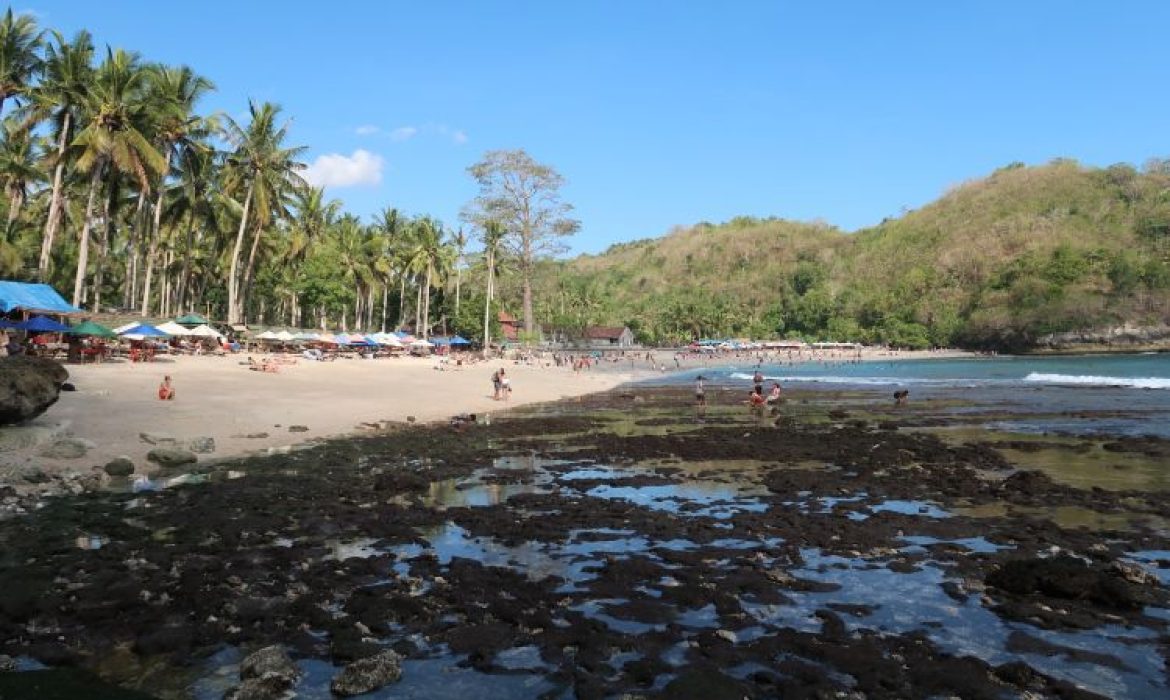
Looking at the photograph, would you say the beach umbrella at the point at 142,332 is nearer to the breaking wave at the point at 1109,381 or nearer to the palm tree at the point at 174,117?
the palm tree at the point at 174,117

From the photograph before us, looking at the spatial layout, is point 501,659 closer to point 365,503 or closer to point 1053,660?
point 1053,660

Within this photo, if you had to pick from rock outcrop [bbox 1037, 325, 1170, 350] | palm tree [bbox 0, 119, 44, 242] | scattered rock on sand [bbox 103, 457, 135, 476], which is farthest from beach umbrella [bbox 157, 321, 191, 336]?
rock outcrop [bbox 1037, 325, 1170, 350]

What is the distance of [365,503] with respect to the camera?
540 inches

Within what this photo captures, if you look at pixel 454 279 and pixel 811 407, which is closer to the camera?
pixel 811 407

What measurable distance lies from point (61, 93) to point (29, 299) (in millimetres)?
15338

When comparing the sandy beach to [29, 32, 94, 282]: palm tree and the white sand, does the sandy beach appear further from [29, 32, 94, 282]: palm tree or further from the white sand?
[29, 32, 94, 282]: palm tree

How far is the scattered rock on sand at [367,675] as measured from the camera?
20.2 ft

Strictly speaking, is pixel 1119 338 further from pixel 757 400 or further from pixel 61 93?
pixel 61 93

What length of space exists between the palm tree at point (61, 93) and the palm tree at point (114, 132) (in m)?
0.88

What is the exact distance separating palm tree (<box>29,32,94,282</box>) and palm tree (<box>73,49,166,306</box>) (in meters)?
0.88

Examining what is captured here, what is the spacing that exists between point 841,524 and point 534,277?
280 feet

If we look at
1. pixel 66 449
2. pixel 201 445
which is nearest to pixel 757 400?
pixel 201 445

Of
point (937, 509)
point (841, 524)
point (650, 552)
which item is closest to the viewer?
point (650, 552)

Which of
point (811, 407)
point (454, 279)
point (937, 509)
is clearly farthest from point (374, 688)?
point (454, 279)
